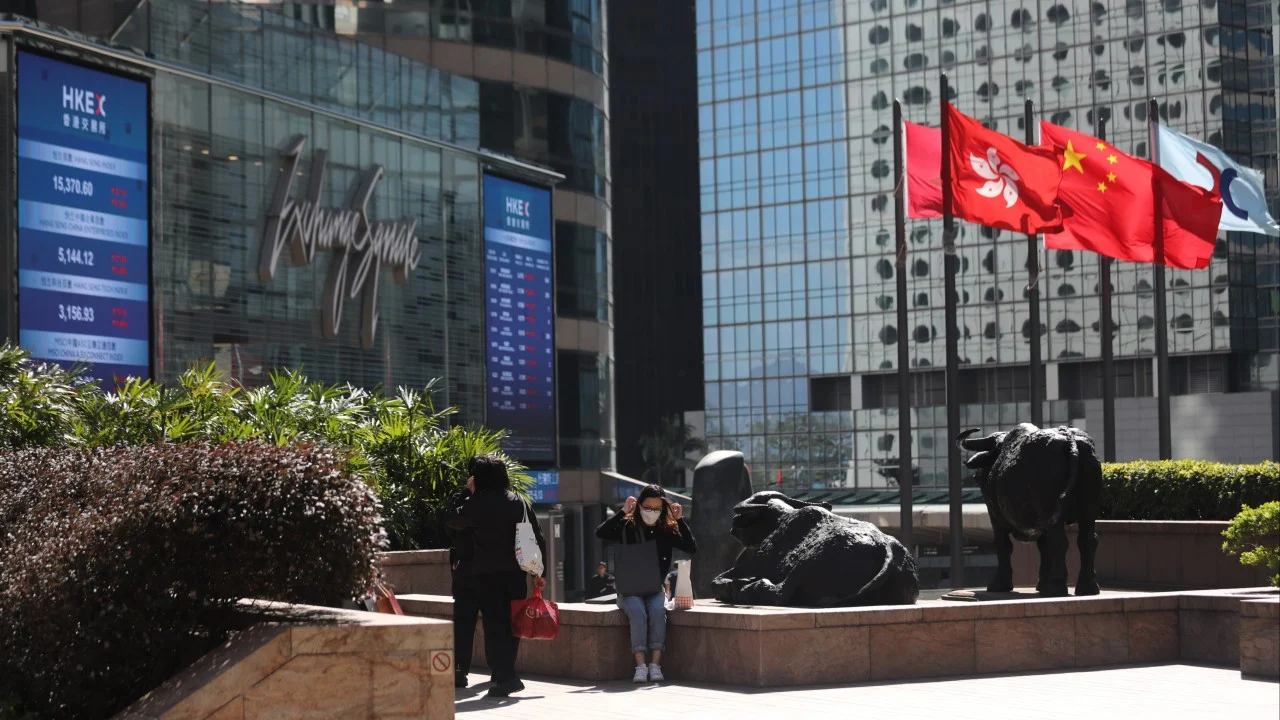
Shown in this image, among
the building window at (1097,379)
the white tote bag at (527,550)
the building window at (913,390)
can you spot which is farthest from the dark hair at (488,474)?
the building window at (913,390)

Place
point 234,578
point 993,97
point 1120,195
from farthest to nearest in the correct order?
1. point 993,97
2. point 1120,195
3. point 234,578

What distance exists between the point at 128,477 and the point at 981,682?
254 inches

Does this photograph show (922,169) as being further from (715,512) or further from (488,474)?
(488,474)

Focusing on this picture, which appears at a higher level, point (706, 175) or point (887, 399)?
point (706, 175)

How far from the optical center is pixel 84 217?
2627 centimetres

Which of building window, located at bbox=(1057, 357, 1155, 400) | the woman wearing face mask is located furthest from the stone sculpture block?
building window, located at bbox=(1057, 357, 1155, 400)

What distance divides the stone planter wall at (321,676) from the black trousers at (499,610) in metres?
2.84

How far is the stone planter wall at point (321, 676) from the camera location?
8.99 meters

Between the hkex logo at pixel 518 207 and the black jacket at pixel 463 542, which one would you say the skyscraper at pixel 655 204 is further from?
the black jacket at pixel 463 542

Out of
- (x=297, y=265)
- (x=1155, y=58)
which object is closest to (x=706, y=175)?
(x=1155, y=58)

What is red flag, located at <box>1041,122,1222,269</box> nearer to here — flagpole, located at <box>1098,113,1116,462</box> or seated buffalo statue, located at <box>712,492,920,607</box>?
flagpole, located at <box>1098,113,1116,462</box>

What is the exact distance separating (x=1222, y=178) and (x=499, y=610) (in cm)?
2055

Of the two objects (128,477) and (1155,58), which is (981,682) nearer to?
(128,477)

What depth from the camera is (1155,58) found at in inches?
3423
